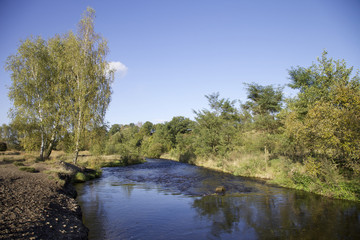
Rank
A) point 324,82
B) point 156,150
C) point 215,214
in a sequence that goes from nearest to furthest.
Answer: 1. point 215,214
2. point 324,82
3. point 156,150

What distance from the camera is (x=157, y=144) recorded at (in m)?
60.5

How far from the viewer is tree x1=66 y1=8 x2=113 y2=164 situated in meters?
23.5

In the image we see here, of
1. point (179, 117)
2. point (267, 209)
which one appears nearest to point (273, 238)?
point (267, 209)

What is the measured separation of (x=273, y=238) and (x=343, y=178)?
8953 mm

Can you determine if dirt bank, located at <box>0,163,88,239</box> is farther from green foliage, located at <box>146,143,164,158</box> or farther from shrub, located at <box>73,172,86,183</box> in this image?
green foliage, located at <box>146,143,164,158</box>

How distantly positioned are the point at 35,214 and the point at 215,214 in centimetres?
814

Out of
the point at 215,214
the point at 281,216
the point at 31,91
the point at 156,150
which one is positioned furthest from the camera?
Result: the point at 156,150

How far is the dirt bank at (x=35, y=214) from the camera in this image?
617 cm

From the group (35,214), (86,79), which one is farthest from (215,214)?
(86,79)

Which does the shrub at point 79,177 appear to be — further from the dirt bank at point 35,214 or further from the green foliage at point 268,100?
the green foliage at point 268,100

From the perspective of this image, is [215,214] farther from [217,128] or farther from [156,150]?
[156,150]

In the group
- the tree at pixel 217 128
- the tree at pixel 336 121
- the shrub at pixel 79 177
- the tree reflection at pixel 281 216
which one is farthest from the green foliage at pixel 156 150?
the tree at pixel 336 121

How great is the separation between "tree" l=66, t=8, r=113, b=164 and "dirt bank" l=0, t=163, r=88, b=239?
12.7 meters

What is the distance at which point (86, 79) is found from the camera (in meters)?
24.3
